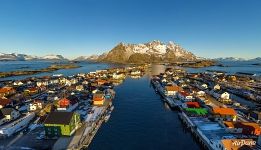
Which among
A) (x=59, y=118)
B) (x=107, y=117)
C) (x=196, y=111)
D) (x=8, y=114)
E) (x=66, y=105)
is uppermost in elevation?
(x=59, y=118)

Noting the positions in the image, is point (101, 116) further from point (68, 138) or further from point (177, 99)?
point (177, 99)

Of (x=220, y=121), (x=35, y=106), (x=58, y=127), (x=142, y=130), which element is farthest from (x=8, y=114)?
(x=220, y=121)

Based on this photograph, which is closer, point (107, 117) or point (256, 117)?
point (256, 117)

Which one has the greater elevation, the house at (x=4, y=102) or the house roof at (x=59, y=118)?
the house roof at (x=59, y=118)

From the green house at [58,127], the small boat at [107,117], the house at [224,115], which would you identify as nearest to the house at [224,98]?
the house at [224,115]

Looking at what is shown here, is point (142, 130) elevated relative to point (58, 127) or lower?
lower

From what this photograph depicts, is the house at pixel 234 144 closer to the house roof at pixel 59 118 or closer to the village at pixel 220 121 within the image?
the village at pixel 220 121

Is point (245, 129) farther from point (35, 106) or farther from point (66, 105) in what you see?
point (35, 106)

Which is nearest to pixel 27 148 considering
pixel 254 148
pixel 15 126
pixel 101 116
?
pixel 15 126

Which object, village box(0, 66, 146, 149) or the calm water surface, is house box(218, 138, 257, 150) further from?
village box(0, 66, 146, 149)
